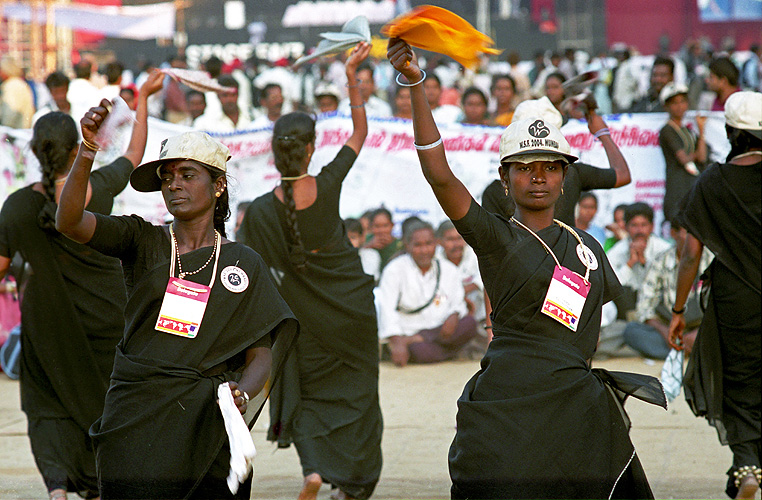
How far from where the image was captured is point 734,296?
512cm

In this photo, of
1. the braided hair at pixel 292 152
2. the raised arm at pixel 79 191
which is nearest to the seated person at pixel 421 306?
the braided hair at pixel 292 152

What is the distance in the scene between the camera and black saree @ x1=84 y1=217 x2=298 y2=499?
346 cm

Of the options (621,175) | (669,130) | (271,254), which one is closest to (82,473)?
(271,254)

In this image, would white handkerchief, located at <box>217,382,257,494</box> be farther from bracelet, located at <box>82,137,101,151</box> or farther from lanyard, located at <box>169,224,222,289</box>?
bracelet, located at <box>82,137,101,151</box>

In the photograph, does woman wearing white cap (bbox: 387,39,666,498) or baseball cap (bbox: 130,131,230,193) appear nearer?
woman wearing white cap (bbox: 387,39,666,498)

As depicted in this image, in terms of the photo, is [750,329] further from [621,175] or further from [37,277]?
[37,277]

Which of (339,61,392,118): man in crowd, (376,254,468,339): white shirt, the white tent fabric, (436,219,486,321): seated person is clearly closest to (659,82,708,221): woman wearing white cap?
(436,219,486,321): seated person

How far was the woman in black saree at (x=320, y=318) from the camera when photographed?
18.0ft

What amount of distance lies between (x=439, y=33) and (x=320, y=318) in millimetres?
2717

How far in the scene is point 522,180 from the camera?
3.52 metres

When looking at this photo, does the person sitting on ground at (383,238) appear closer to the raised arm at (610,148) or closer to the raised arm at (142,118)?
the raised arm at (610,148)

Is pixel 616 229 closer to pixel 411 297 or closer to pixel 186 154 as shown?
pixel 411 297

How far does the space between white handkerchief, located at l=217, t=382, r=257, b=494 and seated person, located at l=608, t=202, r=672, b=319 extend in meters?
6.46

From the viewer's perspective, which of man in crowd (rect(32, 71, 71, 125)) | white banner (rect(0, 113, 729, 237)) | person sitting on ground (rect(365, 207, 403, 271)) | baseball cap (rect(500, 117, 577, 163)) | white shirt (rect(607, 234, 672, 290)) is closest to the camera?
baseball cap (rect(500, 117, 577, 163))
